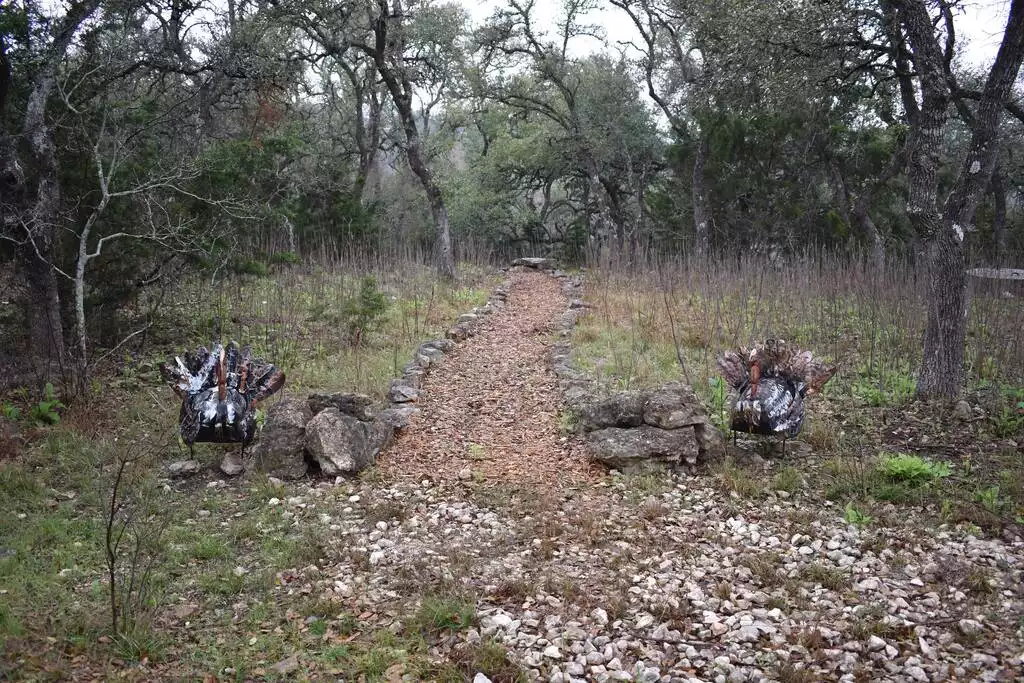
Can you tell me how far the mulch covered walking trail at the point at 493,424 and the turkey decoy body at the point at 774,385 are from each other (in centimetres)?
108

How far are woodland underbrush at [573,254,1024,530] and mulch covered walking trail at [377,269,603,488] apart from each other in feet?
2.24

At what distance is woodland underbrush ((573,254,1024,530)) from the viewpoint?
4.23 metres

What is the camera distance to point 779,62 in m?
7.82

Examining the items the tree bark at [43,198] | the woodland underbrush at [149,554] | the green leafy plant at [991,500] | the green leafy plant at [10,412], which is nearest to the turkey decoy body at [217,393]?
the woodland underbrush at [149,554]

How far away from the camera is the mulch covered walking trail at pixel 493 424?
492 cm

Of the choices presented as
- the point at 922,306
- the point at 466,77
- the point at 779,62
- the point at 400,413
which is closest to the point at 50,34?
the point at 400,413

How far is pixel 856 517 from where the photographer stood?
394 cm

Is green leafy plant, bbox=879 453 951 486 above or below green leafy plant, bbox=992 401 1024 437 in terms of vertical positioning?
below

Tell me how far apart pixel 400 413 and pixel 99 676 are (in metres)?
3.26

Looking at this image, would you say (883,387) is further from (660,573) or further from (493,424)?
(660,573)

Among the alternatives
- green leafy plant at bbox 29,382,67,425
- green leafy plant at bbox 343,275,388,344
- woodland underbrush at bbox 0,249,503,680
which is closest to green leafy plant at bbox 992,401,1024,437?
woodland underbrush at bbox 0,249,503,680

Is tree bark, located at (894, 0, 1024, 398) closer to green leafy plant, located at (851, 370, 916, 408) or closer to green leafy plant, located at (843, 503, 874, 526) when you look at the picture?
green leafy plant, located at (851, 370, 916, 408)

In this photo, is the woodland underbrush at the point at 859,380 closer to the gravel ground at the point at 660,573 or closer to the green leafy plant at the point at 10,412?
the gravel ground at the point at 660,573

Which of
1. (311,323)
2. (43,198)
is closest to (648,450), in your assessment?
(43,198)
